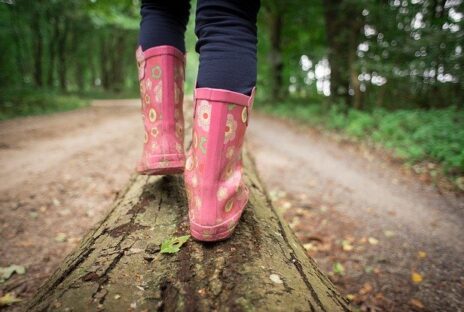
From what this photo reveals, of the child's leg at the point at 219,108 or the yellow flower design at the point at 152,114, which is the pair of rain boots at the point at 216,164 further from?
the yellow flower design at the point at 152,114

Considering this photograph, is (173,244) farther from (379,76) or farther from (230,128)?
(379,76)

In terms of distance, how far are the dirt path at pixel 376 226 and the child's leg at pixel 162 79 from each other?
1316mm

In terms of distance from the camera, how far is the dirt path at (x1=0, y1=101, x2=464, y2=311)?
1.73 metres

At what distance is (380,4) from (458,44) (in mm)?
2361

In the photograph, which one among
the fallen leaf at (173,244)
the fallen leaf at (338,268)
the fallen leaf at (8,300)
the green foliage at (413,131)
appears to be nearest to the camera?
the fallen leaf at (173,244)

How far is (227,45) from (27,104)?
10.5 m

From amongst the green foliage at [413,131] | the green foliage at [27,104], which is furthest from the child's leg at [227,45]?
the green foliage at [27,104]

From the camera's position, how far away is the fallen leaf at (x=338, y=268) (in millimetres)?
1865

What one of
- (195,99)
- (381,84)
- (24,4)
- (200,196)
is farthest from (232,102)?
(24,4)

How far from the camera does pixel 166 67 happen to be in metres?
1.23

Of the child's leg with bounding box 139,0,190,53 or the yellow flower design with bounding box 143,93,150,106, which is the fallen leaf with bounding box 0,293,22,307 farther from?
the child's leg with bounding box 139,0,190,53

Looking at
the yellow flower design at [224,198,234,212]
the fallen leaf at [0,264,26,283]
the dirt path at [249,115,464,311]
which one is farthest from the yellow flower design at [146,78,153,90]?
the dirt path at [249,115,464,311]

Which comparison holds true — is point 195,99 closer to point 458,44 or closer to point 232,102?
point 232,102

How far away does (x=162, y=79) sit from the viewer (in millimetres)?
1233
